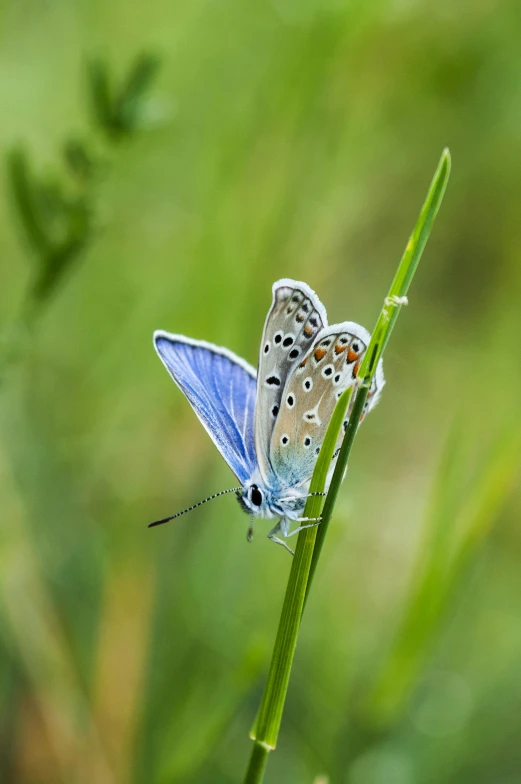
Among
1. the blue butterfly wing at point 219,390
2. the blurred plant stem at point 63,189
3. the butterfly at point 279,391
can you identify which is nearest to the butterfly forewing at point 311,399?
the butterfly at point 279,391

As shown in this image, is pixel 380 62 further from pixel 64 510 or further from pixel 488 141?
pixel 64 510

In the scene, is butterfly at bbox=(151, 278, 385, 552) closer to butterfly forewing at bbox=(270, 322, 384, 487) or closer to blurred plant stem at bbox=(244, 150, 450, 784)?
butterfly forewing at bbox=(270, 322, 384, 487)

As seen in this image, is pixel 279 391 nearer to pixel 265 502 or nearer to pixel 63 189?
pixel 265 502

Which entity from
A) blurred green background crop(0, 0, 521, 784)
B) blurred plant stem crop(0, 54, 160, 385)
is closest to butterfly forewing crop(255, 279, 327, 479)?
blurred green background crop(0, 0, 521, 784)

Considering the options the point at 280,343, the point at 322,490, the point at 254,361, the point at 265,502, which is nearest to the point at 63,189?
the point at 280,343

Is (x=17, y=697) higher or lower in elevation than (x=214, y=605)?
lower

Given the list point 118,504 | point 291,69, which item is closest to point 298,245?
point 291,69

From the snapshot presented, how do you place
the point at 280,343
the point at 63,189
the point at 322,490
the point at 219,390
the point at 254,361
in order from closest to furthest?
1. the point at 322,490
2. the point at 63,189
3. the point at 280,343
4. the point at 219,390
5. the point at 254,361

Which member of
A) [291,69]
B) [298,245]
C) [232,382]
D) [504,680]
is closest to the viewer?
[232,382]
